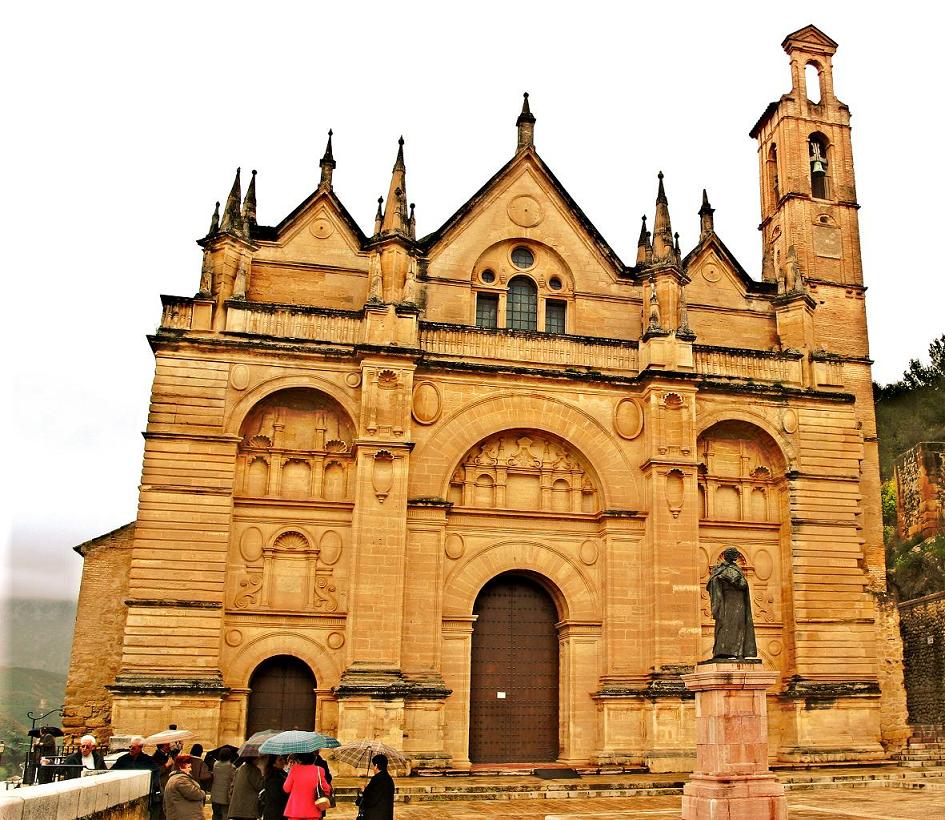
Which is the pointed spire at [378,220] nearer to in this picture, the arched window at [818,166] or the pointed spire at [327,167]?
the pointed spire at [327,167]

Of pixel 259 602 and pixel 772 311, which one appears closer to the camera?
pixel 259 602

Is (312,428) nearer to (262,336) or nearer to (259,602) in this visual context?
(262,336)

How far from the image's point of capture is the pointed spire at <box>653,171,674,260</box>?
28.2 metres

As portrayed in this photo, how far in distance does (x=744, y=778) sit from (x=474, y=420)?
513 inches

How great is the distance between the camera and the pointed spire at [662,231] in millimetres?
28219

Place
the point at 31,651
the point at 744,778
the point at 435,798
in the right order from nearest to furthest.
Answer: the point at 744,778, the point at 435,798, the point at 31,651

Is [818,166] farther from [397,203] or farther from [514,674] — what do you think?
[514,674]

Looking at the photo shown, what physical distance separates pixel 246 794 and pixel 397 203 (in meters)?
18.1

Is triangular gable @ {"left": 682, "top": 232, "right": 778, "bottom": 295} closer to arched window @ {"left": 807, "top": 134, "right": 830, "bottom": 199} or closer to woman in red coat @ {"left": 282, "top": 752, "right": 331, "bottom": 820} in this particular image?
arched window @ {"left": 807, "top": 134, "right": 830, "bottom": 199}

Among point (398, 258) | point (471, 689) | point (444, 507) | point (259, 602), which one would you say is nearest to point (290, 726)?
point (259, 602)

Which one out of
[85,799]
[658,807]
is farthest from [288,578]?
[85,799]

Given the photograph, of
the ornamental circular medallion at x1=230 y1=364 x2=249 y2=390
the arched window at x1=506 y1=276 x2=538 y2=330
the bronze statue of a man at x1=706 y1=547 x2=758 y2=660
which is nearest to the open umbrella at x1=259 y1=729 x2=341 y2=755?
the bronze statue of a man at x1=706 y1=547 x2=758 y2=660

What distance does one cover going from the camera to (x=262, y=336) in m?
25.4

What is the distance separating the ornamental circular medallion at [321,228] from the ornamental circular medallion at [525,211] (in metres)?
5.18
